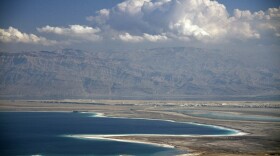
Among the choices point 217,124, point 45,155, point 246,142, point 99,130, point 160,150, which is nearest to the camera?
point 45,155

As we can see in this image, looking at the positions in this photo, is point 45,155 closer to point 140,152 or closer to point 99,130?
point 140,152

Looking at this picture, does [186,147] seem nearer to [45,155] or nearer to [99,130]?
[45,155]

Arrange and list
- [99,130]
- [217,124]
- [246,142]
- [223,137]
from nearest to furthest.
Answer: [246,142]
[223,137]
[99,130]
[217,124]

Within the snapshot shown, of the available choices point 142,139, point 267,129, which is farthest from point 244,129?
point 142,139

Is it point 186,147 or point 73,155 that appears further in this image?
point 186,147

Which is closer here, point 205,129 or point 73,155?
point 73,155

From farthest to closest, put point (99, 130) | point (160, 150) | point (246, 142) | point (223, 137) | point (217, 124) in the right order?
point (217, 124)
point (99, 130)
point (223, 137)
point (246, 142)
point (160, 150)

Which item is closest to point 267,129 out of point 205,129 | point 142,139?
point 205,129
